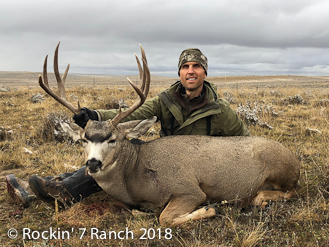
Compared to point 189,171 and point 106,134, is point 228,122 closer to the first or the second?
point 189,171

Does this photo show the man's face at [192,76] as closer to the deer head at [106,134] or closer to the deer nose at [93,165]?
the deer head at [106,134]

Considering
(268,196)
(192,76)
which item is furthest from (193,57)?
(268,196)

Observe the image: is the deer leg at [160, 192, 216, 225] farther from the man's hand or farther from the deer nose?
the man's hand

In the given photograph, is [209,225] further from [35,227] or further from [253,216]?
[35,227]

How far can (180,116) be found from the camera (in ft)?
15.0

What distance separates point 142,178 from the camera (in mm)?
3689

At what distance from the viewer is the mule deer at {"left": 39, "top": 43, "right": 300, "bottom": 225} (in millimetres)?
3551

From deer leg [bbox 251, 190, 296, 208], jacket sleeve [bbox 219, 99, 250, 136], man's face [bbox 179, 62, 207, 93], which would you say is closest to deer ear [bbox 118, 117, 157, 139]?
man's face [bbox 179, 62, 207, 93]

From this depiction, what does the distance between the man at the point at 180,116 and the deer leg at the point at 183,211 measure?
131 cm

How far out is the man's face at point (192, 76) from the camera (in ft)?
15.5

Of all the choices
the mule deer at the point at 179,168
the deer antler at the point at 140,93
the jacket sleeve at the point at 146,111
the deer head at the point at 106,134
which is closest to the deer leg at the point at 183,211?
the mule deer at the point at 179,168

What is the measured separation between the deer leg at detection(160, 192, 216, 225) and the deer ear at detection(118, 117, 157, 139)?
3.37 feet

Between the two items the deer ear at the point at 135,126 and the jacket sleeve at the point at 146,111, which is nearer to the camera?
the deer ear at the point at 135,126

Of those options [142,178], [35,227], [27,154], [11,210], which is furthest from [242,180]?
[27,154]
